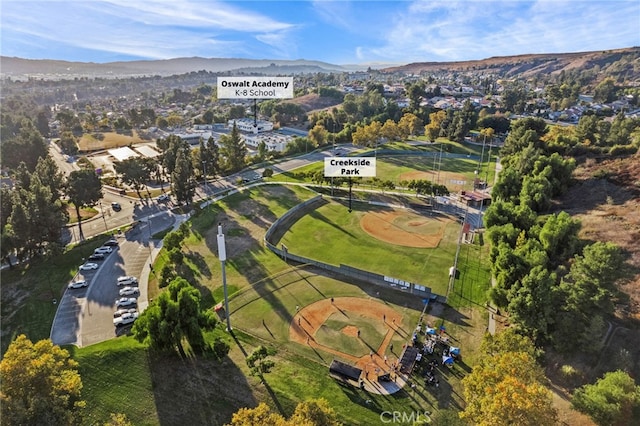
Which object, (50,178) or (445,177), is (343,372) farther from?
(445,177)

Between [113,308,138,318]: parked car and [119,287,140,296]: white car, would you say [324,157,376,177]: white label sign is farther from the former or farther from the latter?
[113,308,138,318]: parked car

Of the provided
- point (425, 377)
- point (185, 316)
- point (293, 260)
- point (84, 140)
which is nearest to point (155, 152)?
point (84, 140)

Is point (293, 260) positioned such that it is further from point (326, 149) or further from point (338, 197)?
point (326, 149)

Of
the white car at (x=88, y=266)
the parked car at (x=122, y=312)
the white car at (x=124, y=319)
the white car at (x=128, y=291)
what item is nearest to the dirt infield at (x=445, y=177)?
the white car at (x=128, y=291)

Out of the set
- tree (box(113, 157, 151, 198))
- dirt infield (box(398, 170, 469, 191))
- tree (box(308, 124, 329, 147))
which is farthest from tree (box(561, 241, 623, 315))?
tree (box(308, 124, 329, 147))

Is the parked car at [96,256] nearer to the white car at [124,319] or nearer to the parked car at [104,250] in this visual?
the parked car at [104,250]
